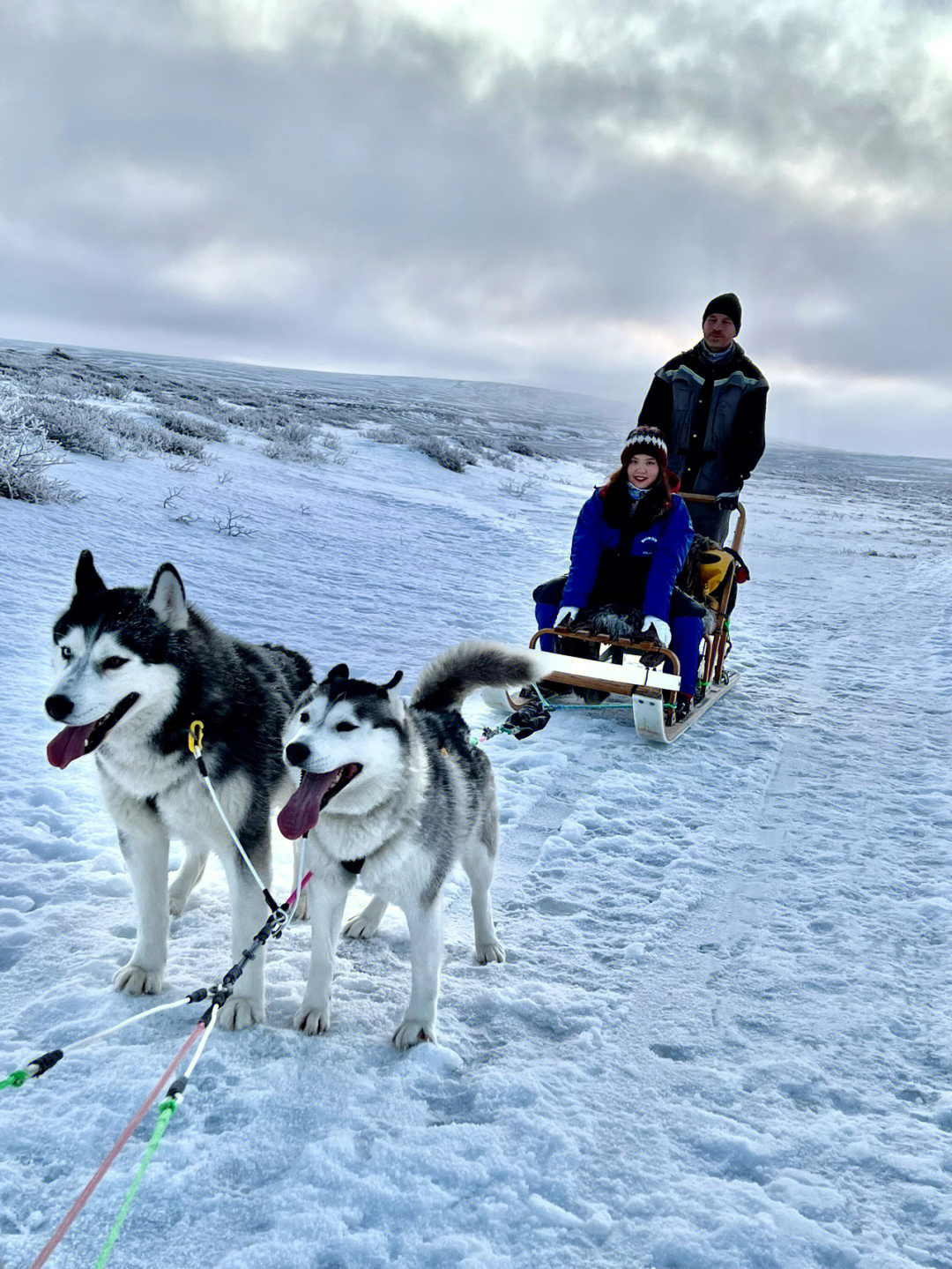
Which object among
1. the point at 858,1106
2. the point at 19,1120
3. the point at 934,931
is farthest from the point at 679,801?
the point at 19,1120

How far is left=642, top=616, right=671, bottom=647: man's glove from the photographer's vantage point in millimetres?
4973

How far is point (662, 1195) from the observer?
77.7 inches

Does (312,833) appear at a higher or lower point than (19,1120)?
higher

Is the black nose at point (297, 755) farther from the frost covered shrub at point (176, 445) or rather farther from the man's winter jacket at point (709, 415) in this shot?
the frost covered shrub at point (176, 445)

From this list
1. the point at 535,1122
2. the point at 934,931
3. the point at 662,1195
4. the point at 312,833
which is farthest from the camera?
the point at 934,931

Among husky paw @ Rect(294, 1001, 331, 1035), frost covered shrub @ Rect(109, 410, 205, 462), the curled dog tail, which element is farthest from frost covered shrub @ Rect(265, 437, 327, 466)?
husky paw @ Rect(294, 1001, 331, 1035)

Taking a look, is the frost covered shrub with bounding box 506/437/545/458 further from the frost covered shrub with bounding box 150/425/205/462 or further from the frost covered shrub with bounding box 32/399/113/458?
the frost covered shrub with bounding box 32/399/113/458

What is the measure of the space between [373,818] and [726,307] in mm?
5108

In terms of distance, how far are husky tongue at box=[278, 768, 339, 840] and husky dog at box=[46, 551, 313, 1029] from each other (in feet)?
0.89

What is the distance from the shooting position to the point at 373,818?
2.42 metres

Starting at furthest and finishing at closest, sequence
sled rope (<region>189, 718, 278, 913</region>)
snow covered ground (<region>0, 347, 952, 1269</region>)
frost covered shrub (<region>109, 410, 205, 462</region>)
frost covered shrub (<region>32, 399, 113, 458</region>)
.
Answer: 1. frost covered shrub (<region>109, 410, 205, 462</region>)
2. frost covered shrub (<region>32, 399, 113, 458</region>)
3. sled rope (<region>189, 718, 278, 913</region>)
4. snow covered ground (<region>0, 347, 952, 1269</region>)

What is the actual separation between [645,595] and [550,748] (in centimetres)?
113

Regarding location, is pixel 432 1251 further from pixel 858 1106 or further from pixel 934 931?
pixel 934 931

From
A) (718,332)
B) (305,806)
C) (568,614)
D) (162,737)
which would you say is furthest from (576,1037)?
(718,332)
